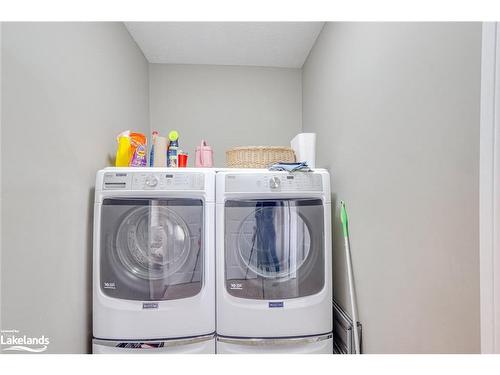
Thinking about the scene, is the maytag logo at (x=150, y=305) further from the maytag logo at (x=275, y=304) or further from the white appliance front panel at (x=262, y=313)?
the maytag logo at (x=275, y=304)

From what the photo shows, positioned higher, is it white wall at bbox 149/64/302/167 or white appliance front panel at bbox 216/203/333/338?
white wall at bbox 149/64/302/167

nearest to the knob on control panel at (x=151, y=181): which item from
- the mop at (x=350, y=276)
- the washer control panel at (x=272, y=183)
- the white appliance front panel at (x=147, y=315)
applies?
the white appliance front panel at (x=147, y=315)

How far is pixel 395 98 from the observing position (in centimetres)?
105

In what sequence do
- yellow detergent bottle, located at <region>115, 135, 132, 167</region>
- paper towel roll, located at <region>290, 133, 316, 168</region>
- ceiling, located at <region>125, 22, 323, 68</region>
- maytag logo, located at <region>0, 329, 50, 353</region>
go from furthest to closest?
ceiling, located at <region>125, 22, 323, 68</region>
paper towel roll, located at <region>290, 133, 316, 168</region>
yellow detergent bottle, located at <region>115, 135, 132, 167</region>
maytag logo, located at <region>0, 329, 50, 353</region>

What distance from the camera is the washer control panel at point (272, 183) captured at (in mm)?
1401

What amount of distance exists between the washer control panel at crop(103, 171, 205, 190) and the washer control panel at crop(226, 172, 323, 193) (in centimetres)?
17

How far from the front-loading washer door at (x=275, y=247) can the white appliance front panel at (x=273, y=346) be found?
219mm

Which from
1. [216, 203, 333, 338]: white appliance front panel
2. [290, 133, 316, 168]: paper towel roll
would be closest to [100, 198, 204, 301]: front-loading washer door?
[216, 203, 333, 338]: white appliance front panel

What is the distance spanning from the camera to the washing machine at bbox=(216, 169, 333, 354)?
1374mm

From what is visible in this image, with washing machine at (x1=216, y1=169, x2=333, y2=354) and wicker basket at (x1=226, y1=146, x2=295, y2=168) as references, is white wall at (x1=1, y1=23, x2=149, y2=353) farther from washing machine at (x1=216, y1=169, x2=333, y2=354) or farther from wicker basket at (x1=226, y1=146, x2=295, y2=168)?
wicker basket at (x1=226, y1=146, x2=295, y2=168)

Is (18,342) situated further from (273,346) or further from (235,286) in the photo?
(273,346)

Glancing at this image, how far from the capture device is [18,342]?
0.92m

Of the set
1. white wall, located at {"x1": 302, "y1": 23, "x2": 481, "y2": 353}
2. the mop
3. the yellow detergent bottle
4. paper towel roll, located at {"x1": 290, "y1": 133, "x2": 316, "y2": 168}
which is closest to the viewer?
white wall, located at {"x1": 302, "y1": 23, "x2": 481, "y2": 353}

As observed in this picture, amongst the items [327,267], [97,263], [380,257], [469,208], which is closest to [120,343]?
[97,263]
